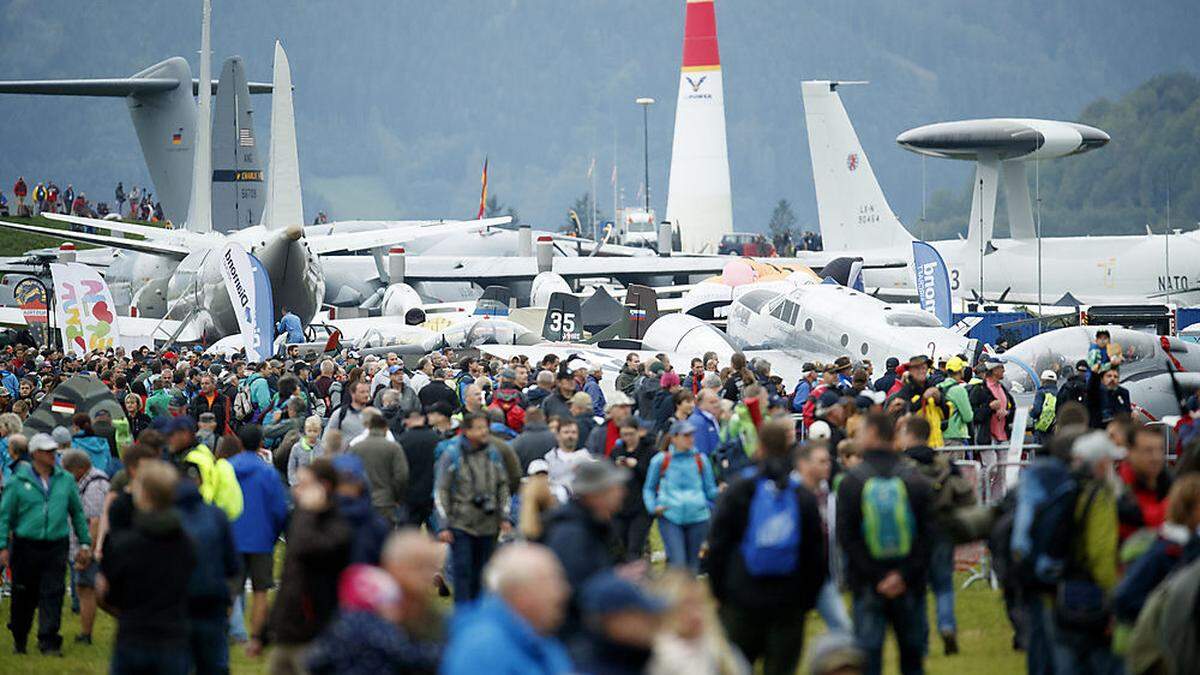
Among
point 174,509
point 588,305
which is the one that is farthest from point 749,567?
point 588,305

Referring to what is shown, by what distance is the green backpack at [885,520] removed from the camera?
790 centimetres

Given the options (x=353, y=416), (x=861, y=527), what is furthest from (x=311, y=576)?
(x=353, y=416)

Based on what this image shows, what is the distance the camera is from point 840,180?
184ft

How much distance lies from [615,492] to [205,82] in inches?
1411

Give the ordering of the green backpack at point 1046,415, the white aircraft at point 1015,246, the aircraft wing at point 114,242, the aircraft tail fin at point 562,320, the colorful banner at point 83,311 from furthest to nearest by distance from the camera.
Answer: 1. the white aircraft at point 1015,246
2. the aircraft wing at point 114,242
3. the aircraft tail fin at point 562,320
4. the colorful banner at point 83,311
5. the green backpack at point 1046,415

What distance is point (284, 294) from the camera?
31.6 m

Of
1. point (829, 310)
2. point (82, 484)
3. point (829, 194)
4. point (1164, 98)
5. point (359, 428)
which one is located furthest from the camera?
point (1164, 98)

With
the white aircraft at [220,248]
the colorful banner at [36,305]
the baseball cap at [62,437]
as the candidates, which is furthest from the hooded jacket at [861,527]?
the colorful banner at [36,305]

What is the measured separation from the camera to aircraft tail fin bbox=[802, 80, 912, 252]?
55.3 meters

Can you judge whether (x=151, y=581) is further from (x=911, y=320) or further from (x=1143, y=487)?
(x=911, y=320)

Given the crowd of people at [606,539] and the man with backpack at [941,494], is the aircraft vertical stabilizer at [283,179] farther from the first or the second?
the man with backpack at [941,494]

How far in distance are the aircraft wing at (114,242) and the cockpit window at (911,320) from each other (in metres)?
15.1

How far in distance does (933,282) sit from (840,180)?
2836 cm

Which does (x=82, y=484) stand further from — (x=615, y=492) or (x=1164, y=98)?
(x=1164, y=98)
